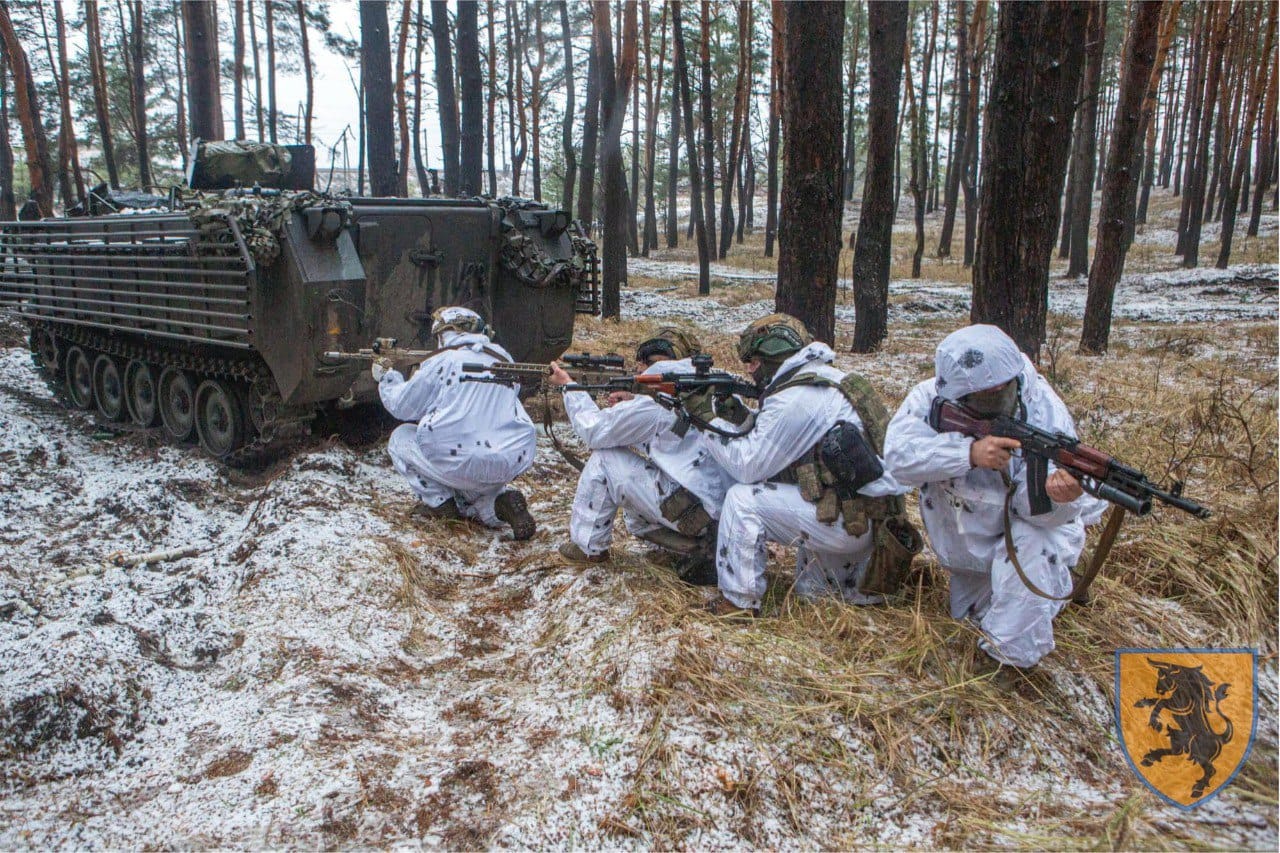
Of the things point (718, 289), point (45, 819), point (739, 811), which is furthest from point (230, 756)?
point (718, 289)

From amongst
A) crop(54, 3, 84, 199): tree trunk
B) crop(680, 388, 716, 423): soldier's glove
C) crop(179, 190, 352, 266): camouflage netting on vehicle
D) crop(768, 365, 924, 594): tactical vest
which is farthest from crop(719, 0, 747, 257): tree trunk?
crop(768, 365, 924, 594): tactical vest

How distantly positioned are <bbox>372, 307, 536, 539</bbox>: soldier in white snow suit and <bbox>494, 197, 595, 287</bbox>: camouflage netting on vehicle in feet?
7.49

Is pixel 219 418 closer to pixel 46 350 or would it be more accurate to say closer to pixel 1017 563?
pixel 46 350

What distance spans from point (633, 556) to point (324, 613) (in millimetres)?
1565

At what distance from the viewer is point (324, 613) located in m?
4.39

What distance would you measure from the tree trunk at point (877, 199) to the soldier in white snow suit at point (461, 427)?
6397 millimetres

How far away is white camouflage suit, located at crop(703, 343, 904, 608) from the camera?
3902mm

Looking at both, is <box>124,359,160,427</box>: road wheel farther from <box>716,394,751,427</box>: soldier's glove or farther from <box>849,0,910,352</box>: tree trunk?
<box>849,0,910,352</box>: tree trunk

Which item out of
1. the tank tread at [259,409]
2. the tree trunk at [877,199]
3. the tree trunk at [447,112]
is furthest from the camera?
the tree trunk at [447,112]

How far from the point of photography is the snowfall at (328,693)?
2.82m

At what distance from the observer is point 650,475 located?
4.68 metres

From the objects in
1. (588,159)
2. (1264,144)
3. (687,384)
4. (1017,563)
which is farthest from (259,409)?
(1264,144)

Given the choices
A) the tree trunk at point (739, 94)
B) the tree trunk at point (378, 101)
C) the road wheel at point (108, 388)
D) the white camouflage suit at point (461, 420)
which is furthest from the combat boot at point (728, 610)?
the tree trunk at point (739, 94)

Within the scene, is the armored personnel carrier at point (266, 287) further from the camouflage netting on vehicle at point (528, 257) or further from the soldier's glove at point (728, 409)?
the soldier's glove at point (728, 409)
